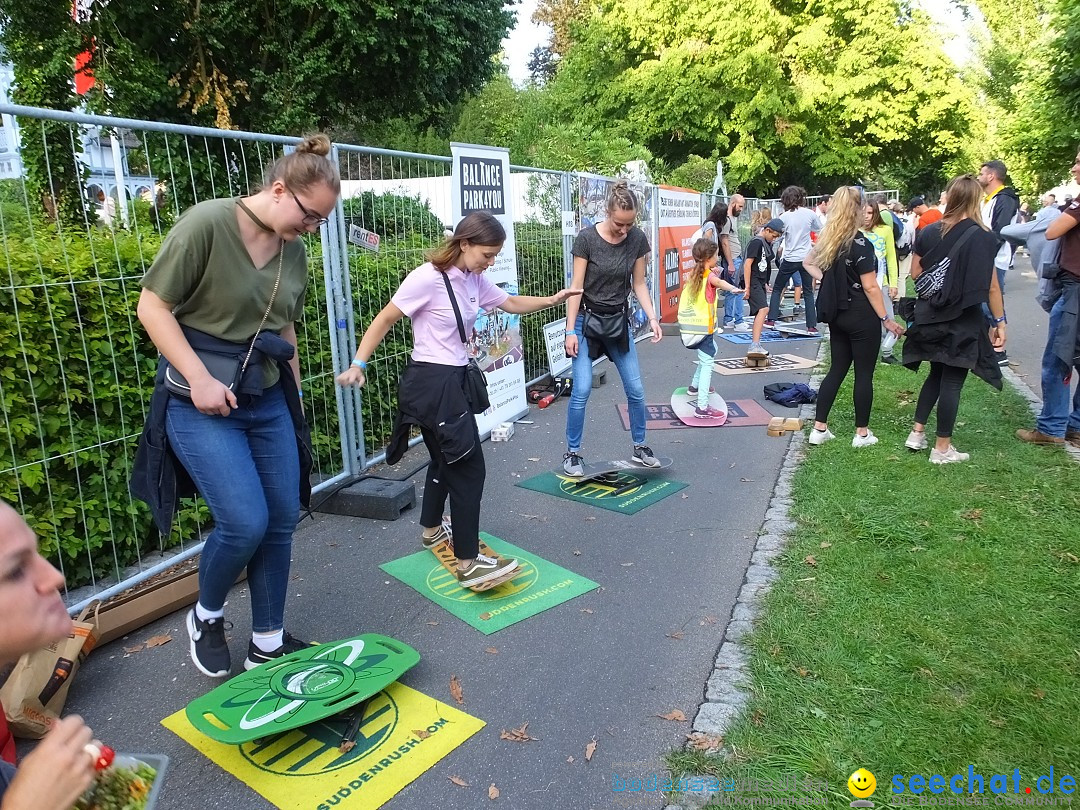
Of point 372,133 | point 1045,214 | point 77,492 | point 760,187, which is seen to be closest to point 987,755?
point 77,492

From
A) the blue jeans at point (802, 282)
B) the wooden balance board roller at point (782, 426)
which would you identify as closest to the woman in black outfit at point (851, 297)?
the wooden balance board roller at point (782, 426)

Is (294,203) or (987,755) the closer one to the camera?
(987,755)

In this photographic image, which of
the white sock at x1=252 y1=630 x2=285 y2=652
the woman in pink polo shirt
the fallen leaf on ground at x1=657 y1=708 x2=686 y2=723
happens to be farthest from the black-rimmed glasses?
the fallen leaf on ground at x1=657 y1=708 x2=686 y2=723

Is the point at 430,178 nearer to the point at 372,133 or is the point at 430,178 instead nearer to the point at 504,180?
the point at 504,180

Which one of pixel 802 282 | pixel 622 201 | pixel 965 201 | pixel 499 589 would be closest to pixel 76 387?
pixel 499 589

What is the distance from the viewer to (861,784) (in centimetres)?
247

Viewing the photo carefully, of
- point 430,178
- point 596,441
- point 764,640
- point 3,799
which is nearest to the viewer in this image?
point 3,799

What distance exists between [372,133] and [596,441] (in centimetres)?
1720

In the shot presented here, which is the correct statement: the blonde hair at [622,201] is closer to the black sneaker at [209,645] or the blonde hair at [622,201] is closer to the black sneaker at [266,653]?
the black sneaker at [266,653]

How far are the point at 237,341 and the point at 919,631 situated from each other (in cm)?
312

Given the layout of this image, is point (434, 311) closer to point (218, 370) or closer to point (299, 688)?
point (218, 370)

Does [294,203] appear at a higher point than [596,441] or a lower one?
higher

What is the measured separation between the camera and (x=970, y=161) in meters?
33.4

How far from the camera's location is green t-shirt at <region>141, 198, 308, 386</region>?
103 inches
